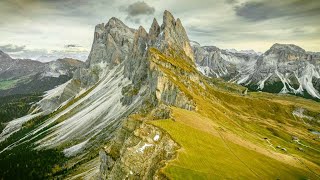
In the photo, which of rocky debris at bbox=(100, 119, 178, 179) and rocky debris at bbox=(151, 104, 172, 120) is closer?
rocky debris at bbox=(100, 119, 178, 179)

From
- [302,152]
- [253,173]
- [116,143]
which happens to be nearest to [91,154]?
[116,143]

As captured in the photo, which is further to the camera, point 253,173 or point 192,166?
point 253,173

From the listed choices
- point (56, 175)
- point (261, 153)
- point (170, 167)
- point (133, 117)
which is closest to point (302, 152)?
point (261, 153)

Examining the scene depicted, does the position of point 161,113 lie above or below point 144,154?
above

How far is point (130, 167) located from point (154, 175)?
31.9 feet

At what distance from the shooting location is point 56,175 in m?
192

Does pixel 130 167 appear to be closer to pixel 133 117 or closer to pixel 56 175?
pixel 133 117

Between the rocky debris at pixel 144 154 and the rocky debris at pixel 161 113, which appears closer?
the rocky debris at pixel 144 154

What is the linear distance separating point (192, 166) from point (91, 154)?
12135 centimetres

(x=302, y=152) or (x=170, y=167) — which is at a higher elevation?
(x=170, y=167)

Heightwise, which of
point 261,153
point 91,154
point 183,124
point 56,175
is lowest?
point 56,175

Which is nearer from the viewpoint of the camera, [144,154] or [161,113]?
[144,154]

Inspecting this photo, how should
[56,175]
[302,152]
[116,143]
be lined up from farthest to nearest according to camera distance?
[56,175] < [302,152] < [116,143]

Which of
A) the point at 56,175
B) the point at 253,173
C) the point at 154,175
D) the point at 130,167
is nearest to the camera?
the point at 154,175
